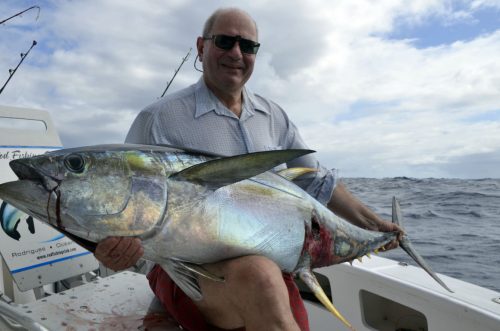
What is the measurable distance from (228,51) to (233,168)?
3.43ft

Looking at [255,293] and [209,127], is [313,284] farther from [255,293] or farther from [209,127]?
[209,127]

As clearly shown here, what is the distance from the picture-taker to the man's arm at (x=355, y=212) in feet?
7.18

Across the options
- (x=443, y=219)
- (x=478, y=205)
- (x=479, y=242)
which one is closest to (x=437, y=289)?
(x=479, y=242)

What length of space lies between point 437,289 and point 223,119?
1294mm

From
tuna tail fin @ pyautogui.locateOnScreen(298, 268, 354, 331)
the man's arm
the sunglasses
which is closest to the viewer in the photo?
tuna tail fin @ pyautogui.locateOnScreen(298, 268, 354, 331)

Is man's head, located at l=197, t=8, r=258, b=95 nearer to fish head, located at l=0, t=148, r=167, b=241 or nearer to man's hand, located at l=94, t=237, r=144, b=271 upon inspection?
fish head, located at l=0, t=148, r=167, b=241

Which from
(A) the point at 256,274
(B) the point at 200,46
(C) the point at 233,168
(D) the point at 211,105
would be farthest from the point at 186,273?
(B) the point at 200,46

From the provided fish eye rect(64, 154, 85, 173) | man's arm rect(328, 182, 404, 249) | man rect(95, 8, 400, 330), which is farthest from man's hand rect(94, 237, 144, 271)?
man's arm rect(328, 182, 404, 249)

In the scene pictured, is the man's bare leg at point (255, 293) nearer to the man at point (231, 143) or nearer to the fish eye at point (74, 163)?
the man at point (231, 143)

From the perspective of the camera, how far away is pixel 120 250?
3.85ft

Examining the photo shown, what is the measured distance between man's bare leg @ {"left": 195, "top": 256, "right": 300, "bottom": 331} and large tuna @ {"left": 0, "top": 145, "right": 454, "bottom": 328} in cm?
4

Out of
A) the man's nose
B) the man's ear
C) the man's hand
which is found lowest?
the man's hand

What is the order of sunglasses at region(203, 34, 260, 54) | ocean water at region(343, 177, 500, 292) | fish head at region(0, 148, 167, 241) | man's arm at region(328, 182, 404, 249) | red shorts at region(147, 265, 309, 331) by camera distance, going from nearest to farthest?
fish head at region(0, 148, 167, 241) → red shorts at region(147, 265, 309, 331) → sunglasses at region(203, 34, 260, 54) → man's arm at region(328, 182, 404, 249) → ocean water at region(343, 177, 500, 292)

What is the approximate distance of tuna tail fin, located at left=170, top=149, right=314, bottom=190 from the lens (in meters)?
1.15
